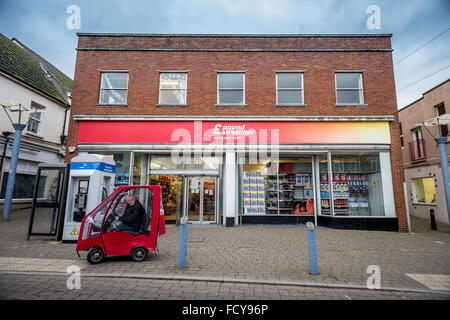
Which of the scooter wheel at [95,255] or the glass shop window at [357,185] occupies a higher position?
the glass shop window at [357,185]

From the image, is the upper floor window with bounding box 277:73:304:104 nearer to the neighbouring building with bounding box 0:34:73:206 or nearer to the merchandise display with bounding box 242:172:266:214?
the merchandise display with bounding box 242:172:266:214

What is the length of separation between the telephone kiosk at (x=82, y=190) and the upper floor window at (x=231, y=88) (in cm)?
646

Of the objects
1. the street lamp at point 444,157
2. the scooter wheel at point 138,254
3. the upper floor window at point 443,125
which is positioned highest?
the upper floor window at point 443,125

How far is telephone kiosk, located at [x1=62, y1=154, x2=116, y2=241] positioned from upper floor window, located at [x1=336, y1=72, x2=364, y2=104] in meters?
11.1

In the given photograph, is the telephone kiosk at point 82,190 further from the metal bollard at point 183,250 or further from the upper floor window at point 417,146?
the upper floor window at point 417,146

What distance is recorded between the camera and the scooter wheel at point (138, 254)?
16.9 feet

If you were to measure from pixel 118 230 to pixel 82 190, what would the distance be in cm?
328

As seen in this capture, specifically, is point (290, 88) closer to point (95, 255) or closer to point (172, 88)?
point (172, 88)

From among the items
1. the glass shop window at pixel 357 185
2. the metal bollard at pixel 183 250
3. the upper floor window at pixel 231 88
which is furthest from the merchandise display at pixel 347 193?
the metal bollard at pixel 183 250

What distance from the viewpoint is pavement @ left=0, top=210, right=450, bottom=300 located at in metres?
3.66

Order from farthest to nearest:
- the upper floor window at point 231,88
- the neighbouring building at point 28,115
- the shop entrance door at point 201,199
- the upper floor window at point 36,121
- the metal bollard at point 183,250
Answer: the upper floor window at point 36,121, the neighbouring building at point 28,115, the upper floor window at point 231,88, the shop entrance door at point 201,199, the metal bollard at point 183,250

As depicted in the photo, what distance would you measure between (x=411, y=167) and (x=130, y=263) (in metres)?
19.4

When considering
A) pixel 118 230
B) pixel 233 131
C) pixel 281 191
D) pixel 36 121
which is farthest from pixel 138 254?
pixel 36 121
